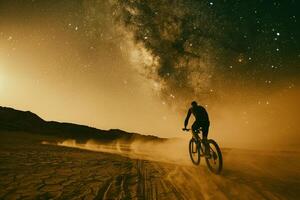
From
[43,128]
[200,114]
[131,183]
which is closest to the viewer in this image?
[131,183]

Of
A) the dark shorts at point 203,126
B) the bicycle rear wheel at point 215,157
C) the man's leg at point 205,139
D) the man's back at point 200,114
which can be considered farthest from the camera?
the man's back at point 200,114

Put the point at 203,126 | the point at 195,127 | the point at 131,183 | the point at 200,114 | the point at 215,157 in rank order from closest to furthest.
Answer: the point at 131,183 < the point at 215,157 < the point at 203,126 < the point at 200,114 < the point at 195,127

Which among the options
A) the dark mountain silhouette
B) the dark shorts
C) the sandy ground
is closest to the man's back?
the dark shorts

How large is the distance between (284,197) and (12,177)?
585 cm

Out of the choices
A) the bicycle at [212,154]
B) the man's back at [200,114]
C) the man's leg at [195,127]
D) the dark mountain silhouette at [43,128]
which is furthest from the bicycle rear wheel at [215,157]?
the dark mountain silhouette at [43,128]

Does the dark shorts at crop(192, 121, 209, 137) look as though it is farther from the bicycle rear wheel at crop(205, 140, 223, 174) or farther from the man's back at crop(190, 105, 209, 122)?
the bicycle rear wheel at crop(205, 140, 223, 174)

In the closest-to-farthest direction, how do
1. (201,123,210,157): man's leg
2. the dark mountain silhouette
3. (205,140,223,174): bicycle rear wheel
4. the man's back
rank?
(205,140,223,174): bicycle rear wheel
(201,123,210,157): man's leg
the man's back
the dark mountain silhouette

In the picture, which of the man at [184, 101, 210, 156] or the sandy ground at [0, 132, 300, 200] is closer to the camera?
the sandy ground at [0, 132, 300, 200]

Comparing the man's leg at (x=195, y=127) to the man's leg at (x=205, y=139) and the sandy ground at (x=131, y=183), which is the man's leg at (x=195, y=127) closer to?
the man's leg at (x=205, y=139)

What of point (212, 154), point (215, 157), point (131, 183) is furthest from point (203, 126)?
point (131, 183)

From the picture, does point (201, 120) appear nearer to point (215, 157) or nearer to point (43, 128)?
point (215, 157)

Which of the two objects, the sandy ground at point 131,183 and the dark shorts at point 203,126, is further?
the dark shorts at point 203,126

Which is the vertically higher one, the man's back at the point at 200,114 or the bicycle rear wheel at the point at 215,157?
the man's back at the point at 200,114

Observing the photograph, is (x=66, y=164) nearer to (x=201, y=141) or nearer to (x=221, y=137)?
(x=201, y=141)
